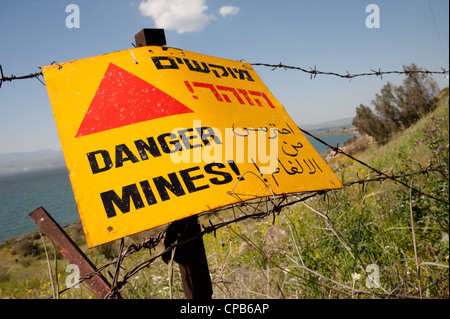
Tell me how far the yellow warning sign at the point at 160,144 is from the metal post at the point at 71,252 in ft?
0.97

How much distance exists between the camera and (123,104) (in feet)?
3.85

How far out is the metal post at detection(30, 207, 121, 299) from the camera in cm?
108

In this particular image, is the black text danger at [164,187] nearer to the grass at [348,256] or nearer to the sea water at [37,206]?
the sea water at [37,206]

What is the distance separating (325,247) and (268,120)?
4.82ft

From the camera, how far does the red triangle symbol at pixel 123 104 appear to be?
3.65 ft

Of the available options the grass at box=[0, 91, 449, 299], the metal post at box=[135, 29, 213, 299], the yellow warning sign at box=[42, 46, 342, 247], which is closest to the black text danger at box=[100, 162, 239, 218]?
the yellow warning sign at box=[42, 46, 342, 247]

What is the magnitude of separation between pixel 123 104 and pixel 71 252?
2.06 feet

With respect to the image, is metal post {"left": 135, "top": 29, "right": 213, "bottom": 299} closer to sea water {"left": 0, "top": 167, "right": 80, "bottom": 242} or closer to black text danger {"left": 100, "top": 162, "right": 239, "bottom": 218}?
black text danger {"left": 100, "top": 162, "right": 239, "bottom": 218}

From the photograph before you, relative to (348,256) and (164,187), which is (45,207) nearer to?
(164,187)

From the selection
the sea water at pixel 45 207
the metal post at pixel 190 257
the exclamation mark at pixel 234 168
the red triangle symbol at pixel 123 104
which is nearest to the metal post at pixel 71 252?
the sea water at pixel 45 207

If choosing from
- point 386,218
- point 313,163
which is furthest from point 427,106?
point 313,163

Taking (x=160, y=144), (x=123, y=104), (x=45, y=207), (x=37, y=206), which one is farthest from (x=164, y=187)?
(x=37, y=206)

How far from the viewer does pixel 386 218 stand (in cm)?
285
